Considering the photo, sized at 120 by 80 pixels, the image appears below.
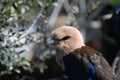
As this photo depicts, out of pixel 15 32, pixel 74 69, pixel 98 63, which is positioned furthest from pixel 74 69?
pixel 15 32

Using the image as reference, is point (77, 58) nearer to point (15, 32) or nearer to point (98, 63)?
point (98, 63)

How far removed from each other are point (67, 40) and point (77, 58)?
17cm

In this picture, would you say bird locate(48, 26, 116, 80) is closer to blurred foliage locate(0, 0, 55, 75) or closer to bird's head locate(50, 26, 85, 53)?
bird's head locate(50, 26, 85, 53)

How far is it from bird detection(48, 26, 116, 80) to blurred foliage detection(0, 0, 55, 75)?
19cm

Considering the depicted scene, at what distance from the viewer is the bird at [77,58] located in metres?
2.87

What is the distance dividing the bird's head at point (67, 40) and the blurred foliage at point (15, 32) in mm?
156

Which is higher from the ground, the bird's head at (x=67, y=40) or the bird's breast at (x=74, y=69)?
the bird's head at (x=67, y=40)

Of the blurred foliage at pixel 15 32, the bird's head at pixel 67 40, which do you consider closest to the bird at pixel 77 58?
the bird's head at pixel 67 40

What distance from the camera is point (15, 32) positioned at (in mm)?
3021

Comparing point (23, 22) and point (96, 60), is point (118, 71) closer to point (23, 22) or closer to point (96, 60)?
point (96, 60)

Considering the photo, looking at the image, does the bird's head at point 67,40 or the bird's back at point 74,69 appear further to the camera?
the bird's head at point 67,40

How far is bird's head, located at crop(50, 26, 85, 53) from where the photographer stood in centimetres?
301

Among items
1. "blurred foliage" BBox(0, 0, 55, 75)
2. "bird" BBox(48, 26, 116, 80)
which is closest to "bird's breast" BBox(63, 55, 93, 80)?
"bird" BBox(48, 26, 116, 80)

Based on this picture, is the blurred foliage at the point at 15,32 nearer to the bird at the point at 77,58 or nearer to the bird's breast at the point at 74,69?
the bird at the point at 77,58
